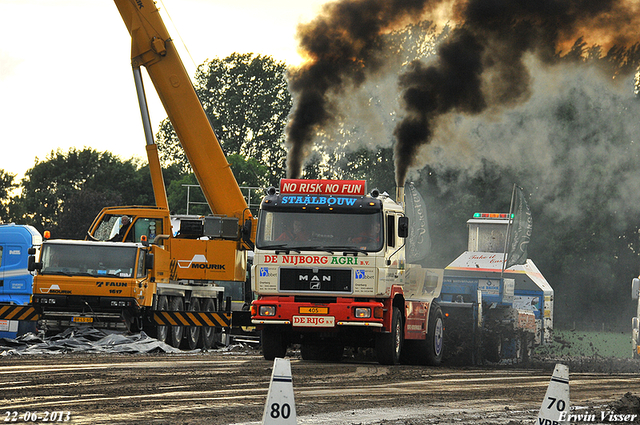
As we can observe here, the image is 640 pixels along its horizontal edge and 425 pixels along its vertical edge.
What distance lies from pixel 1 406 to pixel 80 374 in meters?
4.32

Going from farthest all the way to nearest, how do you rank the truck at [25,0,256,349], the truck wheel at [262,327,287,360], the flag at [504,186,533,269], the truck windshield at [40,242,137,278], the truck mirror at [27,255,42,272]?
the flag at [504,186,533,269] → the truck at [25,0,256,349] → the truck windshield at [40,242,137,278] → the truck mirror at [27,255,42,272] → the truck wheel at [262,327,287,360]

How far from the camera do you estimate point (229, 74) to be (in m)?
80.1

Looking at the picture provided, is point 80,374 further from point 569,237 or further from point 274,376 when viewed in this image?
point 569,237

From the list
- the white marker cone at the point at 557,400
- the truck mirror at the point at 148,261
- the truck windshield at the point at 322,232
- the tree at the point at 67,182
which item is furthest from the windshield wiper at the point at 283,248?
the tree at the point at 67,182

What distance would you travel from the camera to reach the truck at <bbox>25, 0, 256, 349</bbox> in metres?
22.6

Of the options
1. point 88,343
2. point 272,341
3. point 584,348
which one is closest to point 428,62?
point 272,341

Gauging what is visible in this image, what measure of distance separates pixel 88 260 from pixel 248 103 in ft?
187

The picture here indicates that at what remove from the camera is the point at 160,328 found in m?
23.6

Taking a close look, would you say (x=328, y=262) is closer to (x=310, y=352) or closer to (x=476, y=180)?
(x=310, y=352)

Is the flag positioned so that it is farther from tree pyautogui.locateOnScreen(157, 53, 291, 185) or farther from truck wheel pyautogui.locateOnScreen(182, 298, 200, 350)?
tree pyautogui.locateOnScreen(157, 53, 291, 185)

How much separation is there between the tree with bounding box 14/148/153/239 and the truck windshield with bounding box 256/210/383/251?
72.7 m

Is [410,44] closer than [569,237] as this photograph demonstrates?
Yes

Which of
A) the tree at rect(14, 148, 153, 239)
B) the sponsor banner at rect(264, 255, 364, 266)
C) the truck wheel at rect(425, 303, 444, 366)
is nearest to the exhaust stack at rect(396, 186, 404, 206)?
the truck wheel at rect(425, 303, 444, 366)

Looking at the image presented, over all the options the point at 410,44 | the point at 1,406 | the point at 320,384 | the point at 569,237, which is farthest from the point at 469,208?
the point at 1,406
